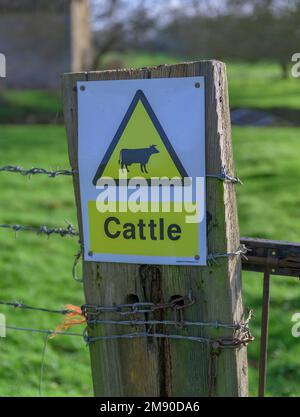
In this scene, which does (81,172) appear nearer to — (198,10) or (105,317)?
(105,317)

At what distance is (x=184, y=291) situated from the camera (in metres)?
2.14

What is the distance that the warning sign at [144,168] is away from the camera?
203cm

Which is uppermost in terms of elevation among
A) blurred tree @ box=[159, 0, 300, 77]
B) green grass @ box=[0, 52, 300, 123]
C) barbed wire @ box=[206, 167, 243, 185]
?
blurred tree @ box=[159, 0, 300, 77]

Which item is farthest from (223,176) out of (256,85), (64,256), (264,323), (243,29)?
(256,85)

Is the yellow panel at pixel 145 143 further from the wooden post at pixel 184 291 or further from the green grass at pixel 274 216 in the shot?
the green grass at pixel 274 216

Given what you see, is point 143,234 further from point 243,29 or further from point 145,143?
point 243,29

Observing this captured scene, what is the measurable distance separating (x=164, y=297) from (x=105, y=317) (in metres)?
0.21

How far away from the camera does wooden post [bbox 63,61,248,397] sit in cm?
204

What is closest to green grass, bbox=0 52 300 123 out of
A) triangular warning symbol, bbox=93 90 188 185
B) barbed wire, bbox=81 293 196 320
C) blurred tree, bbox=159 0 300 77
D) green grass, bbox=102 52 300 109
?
green grass, bbox=102 52 300 109

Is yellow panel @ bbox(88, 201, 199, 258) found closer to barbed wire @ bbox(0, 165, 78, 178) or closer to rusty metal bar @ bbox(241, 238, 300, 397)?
barbed wire @ bbox(0, 165, 78, 178)

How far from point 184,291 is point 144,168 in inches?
15.6

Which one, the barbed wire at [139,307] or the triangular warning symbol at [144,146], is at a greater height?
the triangular warning symbol at [144,146]

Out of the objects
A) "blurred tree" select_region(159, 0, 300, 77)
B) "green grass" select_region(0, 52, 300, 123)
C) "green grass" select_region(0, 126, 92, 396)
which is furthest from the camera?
"blurred tree" select_region(159, 0, 300, 77)

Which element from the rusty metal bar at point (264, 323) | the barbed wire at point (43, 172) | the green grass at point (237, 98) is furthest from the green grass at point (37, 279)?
the green grass at point (237, 98)
